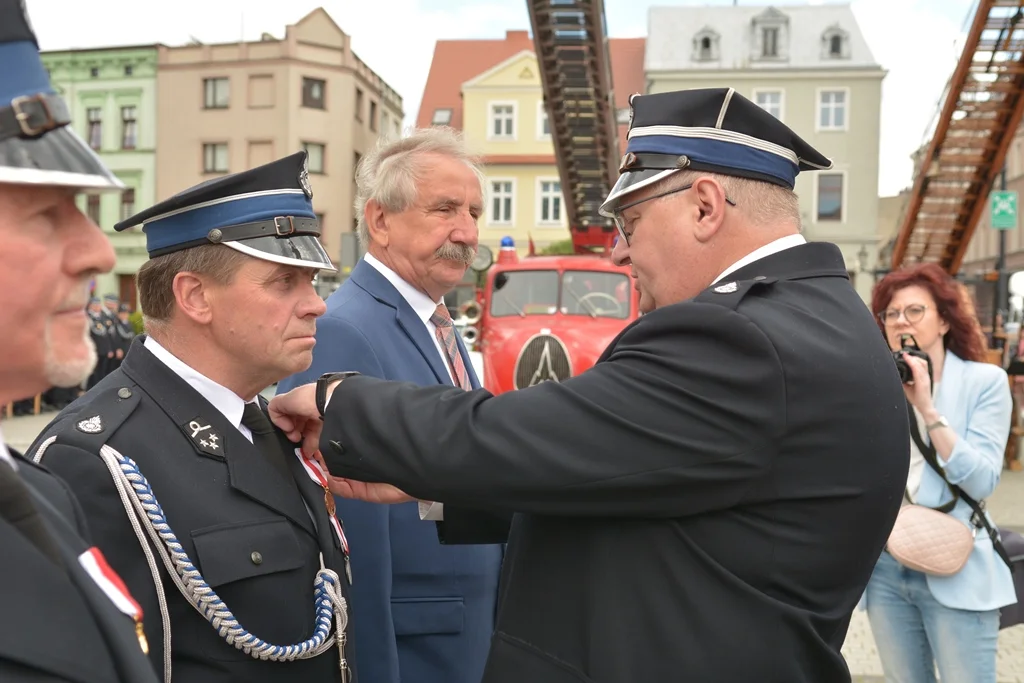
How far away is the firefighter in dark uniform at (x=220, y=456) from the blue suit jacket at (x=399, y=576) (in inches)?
11.2

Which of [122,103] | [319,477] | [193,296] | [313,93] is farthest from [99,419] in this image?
[122,103]

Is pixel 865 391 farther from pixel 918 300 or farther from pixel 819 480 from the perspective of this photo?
pixel 918 300

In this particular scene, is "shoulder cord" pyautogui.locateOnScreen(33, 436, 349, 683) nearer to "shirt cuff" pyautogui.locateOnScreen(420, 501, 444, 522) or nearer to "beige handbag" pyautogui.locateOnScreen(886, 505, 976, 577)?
"shirt cuff" pyautogui.locateOnScreen(420, 501, 444, 522)

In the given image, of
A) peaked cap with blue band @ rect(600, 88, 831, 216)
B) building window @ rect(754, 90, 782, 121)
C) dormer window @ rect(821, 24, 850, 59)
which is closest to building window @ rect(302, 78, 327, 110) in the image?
building window @ rect(754, 90, 782, 121)

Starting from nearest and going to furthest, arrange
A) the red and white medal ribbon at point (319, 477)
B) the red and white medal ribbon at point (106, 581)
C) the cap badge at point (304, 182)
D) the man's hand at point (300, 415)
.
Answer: the red and white medal ribbon at point (106, 581) → the man's hand at point (300, 415) → the red and white medal ribbon at point (319, 477) → the cap badge at point (304, 182)

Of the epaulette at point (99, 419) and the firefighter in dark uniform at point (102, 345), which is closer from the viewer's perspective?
the epaulette at point (99, 419)

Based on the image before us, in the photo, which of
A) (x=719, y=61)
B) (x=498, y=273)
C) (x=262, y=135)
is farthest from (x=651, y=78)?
(x=498, y=273)

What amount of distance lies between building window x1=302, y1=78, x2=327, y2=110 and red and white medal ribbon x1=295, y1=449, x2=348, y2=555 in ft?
133

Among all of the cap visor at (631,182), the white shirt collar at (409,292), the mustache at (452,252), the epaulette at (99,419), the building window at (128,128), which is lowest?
the epaulette at (99,419)

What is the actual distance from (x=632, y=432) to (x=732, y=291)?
0.32 metres

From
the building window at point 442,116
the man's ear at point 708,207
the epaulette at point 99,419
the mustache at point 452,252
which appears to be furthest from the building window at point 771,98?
the epaulette at point 99,419

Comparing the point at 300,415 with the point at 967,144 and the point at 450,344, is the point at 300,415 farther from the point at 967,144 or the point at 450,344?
the point at 967,144

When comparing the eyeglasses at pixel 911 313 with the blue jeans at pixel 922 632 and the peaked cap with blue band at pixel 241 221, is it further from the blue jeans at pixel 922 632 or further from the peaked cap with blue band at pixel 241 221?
the peaked cap with blue band at pixel 241 221

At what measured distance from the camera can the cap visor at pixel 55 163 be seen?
111cm
